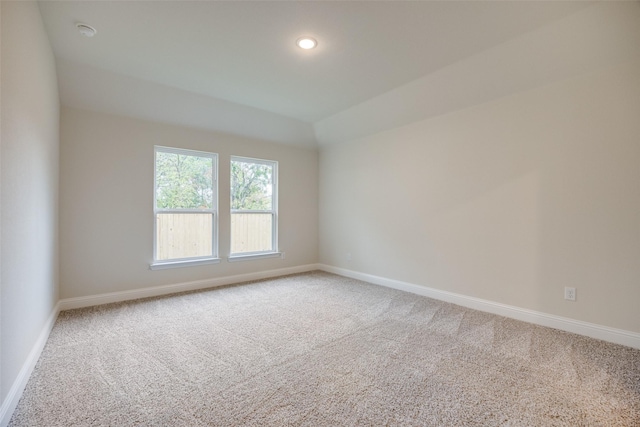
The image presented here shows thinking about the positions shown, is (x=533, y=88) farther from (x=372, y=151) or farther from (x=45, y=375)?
(x=45, y=375)

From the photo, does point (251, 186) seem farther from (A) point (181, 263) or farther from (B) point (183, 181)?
(A) point (181, 263)

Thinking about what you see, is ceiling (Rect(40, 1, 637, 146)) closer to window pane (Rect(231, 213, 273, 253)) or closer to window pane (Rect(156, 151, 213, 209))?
window pane (Rect(156, 151, 213, 209))

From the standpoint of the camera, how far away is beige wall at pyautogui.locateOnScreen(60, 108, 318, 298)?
331 cm

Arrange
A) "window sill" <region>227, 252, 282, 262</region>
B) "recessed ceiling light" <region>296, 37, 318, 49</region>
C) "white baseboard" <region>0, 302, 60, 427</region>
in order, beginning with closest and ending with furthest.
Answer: "white baseboard" <region>0, 302, 60, 427</region> → "recessed ceiling light" <region>296, 37, 318, 49</region> → "window sill" <region>227, 252, 282, 262</region>

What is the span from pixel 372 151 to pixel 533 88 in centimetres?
209

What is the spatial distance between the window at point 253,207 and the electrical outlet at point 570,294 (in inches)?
149

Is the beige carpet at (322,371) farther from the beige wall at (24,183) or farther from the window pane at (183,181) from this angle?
the window pane at (183,181)

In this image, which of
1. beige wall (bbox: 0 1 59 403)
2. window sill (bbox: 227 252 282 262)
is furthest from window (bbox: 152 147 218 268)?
beige wall (bbox: 0 1 59 403)

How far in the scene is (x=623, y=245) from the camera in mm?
2455

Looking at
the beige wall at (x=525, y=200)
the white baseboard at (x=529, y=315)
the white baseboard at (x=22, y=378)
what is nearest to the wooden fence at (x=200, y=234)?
the white baseboard at (x=22, y=378)

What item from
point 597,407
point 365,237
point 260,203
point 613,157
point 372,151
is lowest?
point 597,407

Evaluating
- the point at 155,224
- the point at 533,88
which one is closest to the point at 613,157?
the point at 533,88

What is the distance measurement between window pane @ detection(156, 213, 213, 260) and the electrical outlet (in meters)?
4.24

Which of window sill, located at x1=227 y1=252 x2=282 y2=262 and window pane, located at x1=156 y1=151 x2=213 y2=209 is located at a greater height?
window pane, located at x1=156 y1=151 x2=213 y2=209
